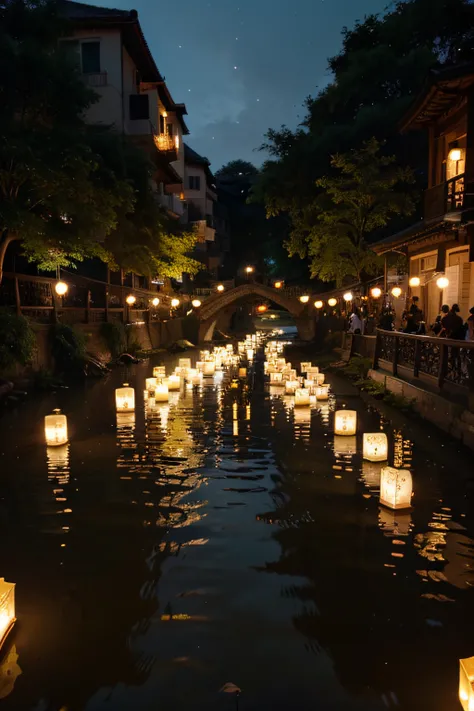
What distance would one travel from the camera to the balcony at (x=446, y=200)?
18141 millimetres

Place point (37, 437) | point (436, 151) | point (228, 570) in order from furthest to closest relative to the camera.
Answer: point (436, 151) → point (37, 437) → point (228, 570)

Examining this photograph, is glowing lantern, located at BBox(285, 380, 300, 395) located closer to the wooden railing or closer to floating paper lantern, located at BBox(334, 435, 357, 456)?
the wooden railing

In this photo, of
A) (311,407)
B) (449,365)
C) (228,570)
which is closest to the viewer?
(228,570)

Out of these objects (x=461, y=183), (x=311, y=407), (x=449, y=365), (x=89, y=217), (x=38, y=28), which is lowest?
(x=311, y=407)

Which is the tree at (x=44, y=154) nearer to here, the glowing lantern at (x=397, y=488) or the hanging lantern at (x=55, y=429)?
the hanging lantern at (x=55, y=429)

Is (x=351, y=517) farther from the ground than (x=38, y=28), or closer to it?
closer to it

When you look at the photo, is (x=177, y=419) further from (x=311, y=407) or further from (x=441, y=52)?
(x=441, y=52)

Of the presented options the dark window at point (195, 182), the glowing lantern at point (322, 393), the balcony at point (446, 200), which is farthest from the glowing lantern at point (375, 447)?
the dark window at point (195, 182)

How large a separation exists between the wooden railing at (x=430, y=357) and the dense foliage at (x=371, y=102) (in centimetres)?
1318

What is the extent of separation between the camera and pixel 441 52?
33.1 m

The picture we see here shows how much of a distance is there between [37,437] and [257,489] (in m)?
5.54

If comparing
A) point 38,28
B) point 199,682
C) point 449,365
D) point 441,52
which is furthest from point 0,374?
point 441,52

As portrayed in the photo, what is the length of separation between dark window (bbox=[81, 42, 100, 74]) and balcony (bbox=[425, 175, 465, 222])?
2072 cm

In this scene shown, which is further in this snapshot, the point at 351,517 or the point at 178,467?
the point at 178,467
